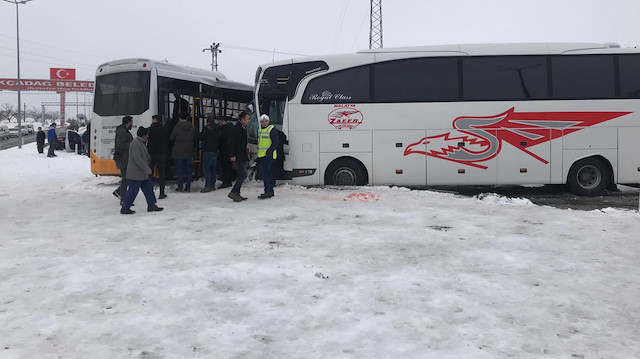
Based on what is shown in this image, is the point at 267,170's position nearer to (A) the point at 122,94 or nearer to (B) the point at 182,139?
(B) the point at 182,139

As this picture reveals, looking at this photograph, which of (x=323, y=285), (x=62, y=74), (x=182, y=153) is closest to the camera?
(x=323, y=285)

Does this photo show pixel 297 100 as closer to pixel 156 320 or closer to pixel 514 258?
pixel 514 258

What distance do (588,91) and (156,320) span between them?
10.9 m

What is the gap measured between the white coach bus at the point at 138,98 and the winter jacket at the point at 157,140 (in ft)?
3.80

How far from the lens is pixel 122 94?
41.6 ft

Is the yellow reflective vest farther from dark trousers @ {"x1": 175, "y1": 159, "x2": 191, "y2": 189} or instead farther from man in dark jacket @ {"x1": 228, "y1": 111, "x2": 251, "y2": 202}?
dark trousers @ {"x1": 175, "y1": 159, "x2": 191, "y2": 189}

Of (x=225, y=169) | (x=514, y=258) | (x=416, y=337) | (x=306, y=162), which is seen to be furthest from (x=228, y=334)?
(x=225, y=169)

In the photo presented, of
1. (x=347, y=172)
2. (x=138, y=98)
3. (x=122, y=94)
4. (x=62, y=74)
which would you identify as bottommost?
(x=347, y=172)

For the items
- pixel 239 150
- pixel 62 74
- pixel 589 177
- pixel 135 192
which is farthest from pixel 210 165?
pixel 62 74

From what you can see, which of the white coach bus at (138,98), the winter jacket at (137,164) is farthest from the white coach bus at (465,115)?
the winter jacket at (137,164)

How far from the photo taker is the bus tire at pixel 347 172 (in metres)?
11.5

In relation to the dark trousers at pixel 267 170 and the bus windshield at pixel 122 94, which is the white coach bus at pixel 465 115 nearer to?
the dark trousers at pixel 267 170

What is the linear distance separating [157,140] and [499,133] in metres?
7.98

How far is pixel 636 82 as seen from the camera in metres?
10.9
